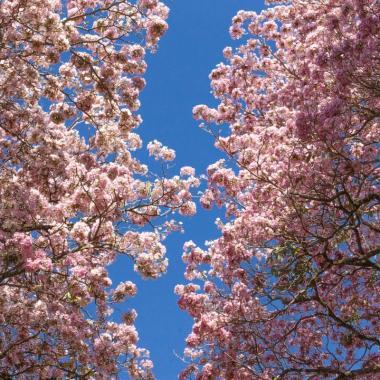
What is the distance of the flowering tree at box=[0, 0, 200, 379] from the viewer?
8984 mm

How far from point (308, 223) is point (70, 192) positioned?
470 centimetres

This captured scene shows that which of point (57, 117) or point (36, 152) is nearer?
point (36, 152)

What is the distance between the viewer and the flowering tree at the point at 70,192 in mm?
8984

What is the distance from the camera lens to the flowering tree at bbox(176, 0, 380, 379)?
9.80m

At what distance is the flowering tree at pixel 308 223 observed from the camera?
9.80 m

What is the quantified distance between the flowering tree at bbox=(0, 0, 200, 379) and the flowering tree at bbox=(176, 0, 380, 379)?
173cm

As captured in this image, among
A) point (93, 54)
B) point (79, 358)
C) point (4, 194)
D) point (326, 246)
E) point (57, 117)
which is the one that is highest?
point (93, 54)

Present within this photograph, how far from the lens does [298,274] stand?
10820mm

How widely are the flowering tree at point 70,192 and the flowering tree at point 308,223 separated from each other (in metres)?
1.73

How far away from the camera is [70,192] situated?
10055mm

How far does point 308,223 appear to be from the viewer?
435 inches

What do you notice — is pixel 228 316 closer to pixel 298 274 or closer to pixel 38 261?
pixel 298 274

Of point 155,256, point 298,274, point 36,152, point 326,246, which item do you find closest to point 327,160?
point 326,246

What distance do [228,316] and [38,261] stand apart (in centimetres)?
566
